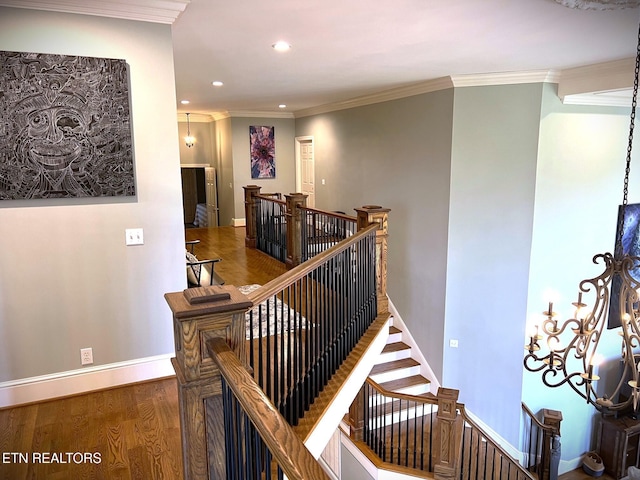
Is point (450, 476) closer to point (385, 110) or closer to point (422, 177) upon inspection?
point (422, 177)

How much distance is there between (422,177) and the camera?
6262 millimetres

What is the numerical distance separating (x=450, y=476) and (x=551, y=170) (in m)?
3.75

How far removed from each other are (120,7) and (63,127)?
816mm

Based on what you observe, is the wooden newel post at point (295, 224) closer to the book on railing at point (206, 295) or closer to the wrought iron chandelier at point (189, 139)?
the book on railing at point (206, 295)

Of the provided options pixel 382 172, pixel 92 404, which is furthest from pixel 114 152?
pixel 382 172

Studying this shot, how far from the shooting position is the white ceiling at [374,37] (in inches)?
118

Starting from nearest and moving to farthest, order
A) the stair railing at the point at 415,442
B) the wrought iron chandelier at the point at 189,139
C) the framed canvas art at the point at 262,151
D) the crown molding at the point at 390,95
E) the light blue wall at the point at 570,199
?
1. the stair railing at the point at 415,442
2. the light blue wall at the point at 570,199
3. the crown molding at the point at 390,95
4. the framed canvas art at the point at 262,151
5. the wrought iron chandelier at the point at 189,139

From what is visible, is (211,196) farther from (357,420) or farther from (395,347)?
(357,420)

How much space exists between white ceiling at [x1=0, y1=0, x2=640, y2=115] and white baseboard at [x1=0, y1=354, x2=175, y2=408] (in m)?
2.29

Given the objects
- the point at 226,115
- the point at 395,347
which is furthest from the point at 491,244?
the point at 226,115

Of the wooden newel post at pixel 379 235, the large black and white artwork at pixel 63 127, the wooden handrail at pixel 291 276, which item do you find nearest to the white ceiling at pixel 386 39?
the large black and white artwork at pixel 63 127

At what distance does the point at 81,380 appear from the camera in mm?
3043

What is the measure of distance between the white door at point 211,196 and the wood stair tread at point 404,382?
670 centimetres

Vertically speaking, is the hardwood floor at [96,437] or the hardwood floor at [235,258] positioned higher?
the hardwood floor at [235,258]
